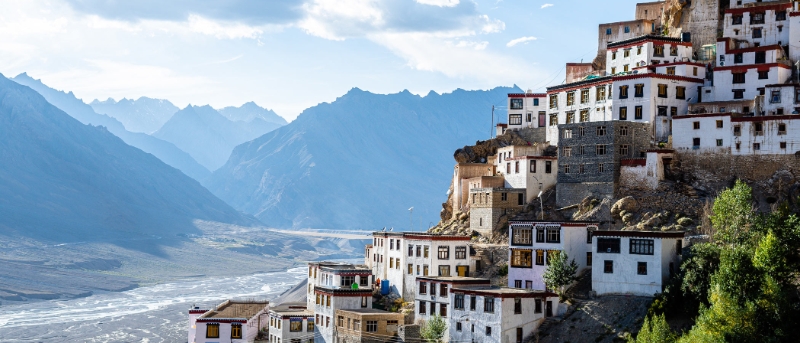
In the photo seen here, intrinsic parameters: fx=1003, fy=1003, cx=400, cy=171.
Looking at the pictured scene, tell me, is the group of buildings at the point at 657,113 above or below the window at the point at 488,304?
above

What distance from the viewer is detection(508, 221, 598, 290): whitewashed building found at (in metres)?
71.6

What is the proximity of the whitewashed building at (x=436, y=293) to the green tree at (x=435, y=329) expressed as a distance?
1.65 ft

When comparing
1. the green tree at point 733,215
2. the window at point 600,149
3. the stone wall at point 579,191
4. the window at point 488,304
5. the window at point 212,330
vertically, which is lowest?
the window at point 212,330

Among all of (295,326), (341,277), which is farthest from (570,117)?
(295,326)

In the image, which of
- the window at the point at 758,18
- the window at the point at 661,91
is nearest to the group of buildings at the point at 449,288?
the window at the point at 661,91

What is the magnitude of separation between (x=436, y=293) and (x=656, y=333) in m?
19.9

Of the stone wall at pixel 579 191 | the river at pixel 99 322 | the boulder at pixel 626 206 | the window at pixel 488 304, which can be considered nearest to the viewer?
the window at pixel 488 304

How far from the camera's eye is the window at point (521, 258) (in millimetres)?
73250

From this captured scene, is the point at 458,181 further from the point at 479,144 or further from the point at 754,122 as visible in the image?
the point at 754,122

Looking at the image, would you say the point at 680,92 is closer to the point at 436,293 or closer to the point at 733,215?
the point at 733,215

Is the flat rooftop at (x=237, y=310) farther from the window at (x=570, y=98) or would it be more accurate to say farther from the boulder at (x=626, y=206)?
the window at (x=570, y=98)

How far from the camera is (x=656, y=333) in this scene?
58062 mm

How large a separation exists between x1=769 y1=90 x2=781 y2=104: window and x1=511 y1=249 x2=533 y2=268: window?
2331cm

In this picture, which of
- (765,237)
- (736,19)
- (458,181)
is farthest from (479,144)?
(765,237)
